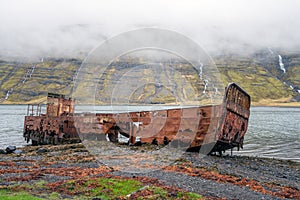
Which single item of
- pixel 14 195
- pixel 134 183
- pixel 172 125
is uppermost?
pixel 172 125

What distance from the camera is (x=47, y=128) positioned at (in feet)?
114

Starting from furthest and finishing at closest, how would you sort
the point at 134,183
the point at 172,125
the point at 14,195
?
the point at 172,125 → the point at 134,183 → the point at 14,195

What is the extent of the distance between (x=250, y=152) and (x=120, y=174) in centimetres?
2539

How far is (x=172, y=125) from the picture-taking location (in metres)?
24.5

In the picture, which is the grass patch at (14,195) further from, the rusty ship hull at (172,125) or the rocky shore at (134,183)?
the rusty ship hull at (172,125)

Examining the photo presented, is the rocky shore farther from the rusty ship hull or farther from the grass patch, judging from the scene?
the rusty ship hull

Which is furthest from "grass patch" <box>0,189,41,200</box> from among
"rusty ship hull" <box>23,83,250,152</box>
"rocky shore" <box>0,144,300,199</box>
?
"rusty ship hull" <box>23,83,250,152</box>

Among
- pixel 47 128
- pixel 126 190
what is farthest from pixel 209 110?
pixel 47 128

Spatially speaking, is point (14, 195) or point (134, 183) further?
point (134, 183)

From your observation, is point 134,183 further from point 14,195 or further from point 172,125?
point 172,125

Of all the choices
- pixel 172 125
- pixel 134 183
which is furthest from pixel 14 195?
pixel 172 125

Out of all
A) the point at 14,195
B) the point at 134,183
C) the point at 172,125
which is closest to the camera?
the point at 14,195

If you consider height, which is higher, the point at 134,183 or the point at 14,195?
the point at 134,183

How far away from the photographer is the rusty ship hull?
72.1ft
